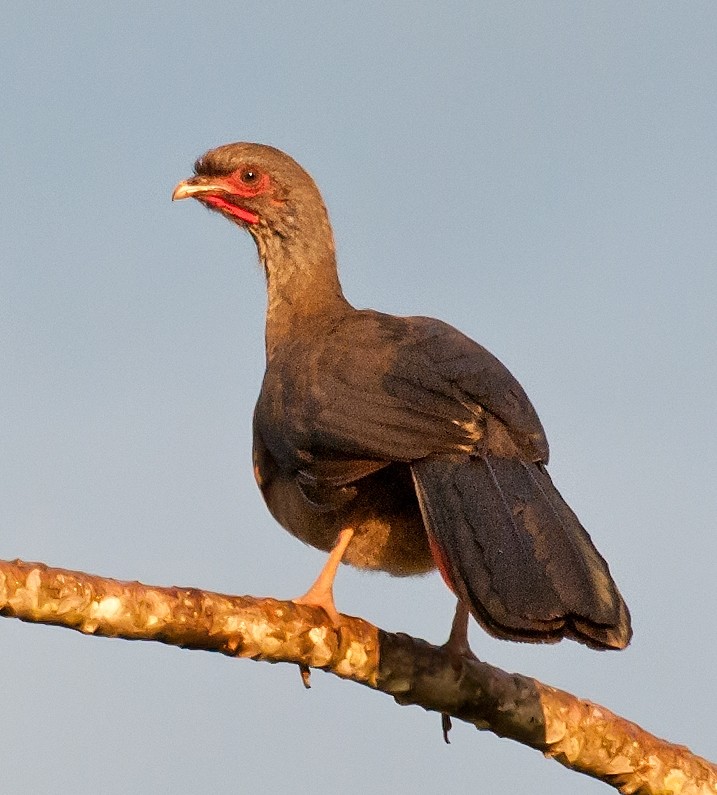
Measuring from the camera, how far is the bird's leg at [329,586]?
15.5 feet

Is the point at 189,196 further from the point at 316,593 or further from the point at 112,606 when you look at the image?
the point at 112,606

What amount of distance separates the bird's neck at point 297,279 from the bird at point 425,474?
25 mm

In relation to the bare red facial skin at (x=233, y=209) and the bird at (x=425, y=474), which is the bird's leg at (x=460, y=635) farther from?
the bare red facial skin at (x=233, y=209)

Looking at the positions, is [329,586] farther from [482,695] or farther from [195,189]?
→ [195,189]

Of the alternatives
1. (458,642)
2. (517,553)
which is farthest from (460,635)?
(517,553)

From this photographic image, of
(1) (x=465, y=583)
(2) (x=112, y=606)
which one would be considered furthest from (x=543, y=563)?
(2) (x=112, y=606)

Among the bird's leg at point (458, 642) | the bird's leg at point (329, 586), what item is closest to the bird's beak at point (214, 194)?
the bird's leg at point (329, 586)

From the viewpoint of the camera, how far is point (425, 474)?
189 inches

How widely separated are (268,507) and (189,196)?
190 centimetres

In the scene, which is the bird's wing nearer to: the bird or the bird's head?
the bird

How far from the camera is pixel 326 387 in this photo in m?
5.34

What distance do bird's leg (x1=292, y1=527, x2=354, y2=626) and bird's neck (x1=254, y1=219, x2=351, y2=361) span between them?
1319 mm

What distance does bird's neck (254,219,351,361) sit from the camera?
266 inches

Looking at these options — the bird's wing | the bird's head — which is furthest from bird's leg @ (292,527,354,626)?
the bird's head
